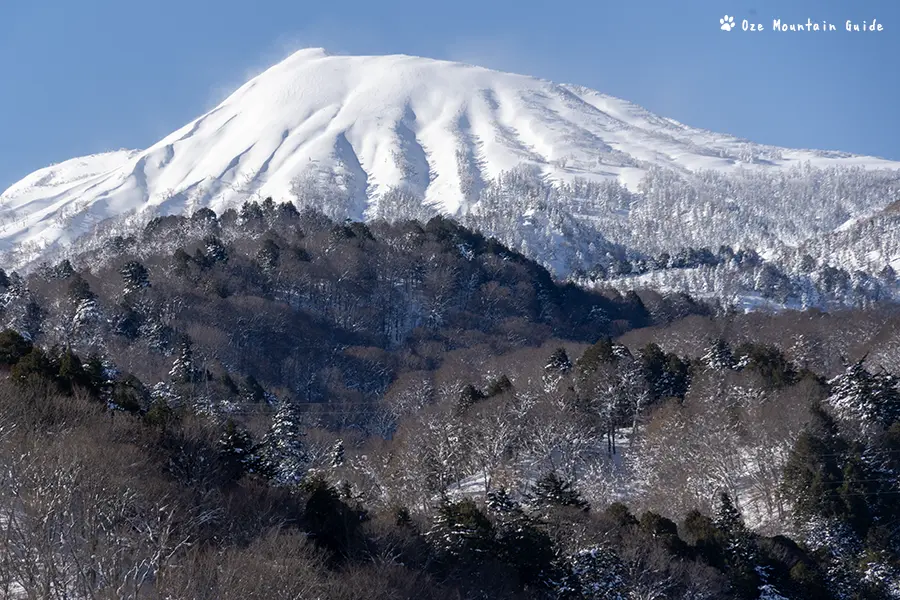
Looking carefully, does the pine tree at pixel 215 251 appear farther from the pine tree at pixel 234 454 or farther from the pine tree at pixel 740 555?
the pine tree at pixel 740 555

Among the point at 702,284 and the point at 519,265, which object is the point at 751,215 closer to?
the point at 702,284

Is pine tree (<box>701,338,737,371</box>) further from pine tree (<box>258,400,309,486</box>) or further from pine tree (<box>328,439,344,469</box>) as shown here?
pine tree (<box>258,400,309,486</box>)

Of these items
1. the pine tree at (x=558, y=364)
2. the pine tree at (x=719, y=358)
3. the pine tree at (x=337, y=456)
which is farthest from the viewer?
the pine tree at (x=558, y=364)

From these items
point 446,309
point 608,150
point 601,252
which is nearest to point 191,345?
point 446,309

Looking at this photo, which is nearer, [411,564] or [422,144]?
[411,564]

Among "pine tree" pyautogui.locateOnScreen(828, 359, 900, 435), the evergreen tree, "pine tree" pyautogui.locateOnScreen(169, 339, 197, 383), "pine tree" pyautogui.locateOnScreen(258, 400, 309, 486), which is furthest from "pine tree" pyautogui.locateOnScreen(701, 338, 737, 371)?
"pine tree" pyautogui.locateOnScreen(169, 339, 197, 383)

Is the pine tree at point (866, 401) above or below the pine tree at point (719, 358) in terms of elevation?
below

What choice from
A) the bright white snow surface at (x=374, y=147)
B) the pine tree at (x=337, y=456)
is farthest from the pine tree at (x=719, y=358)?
the bright white snow surface at (x=374, y=147)
